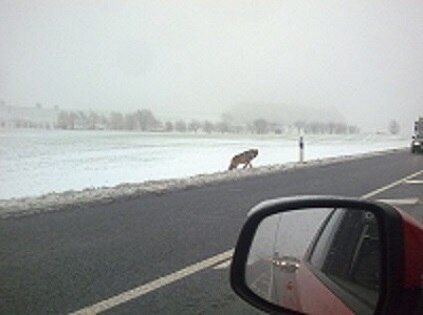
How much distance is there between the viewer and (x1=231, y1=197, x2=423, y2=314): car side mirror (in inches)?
58.7

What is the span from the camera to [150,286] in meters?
4.30

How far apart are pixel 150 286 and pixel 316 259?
258cm

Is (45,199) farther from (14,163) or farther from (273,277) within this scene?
(14,163)

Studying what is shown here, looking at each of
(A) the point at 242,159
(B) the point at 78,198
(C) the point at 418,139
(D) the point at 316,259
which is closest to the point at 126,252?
(D) the point at 316,259

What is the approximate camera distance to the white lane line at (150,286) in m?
3.75

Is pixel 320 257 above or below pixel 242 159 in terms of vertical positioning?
above

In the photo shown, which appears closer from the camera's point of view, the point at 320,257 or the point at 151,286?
the point at 320,257

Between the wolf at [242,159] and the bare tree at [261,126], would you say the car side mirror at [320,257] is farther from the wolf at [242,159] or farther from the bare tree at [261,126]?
the bare tree at [261,126]

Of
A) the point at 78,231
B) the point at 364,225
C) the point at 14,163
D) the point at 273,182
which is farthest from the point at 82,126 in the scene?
Result: the point at 364,225

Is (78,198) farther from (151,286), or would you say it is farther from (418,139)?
(418,139)

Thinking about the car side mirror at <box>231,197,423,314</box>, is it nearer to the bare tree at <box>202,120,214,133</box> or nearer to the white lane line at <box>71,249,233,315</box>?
the white lane line at <box>71,249,233,315</box>

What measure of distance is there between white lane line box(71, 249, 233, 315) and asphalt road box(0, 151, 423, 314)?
7 cm

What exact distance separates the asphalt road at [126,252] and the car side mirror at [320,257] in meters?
1.86

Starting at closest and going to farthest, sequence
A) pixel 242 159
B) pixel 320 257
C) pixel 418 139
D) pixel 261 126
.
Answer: pixel 320 257, pixel 242 159, pixel 418 139, pixel 261 126
